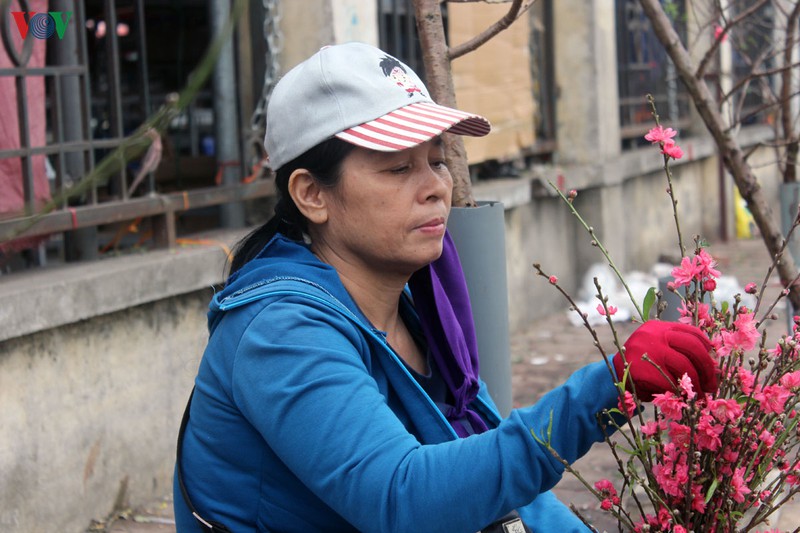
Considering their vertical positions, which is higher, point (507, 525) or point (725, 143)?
point (725, 143)

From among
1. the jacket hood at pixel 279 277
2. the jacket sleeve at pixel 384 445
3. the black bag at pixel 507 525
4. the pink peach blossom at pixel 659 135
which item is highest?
the pink peach blossom at pixel 659 135

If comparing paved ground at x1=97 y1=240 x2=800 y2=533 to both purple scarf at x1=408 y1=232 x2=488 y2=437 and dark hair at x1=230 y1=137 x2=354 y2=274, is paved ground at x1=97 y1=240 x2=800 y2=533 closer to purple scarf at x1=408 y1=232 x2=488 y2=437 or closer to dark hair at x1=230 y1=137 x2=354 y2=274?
purple scarf at x1=408 y1=232 x2=488 y2=437

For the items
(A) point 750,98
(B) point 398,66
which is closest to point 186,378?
(B) point 398,66

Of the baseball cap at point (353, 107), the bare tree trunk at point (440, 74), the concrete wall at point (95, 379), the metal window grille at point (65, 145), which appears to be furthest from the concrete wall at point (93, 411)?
the baseball cap at point (353, 107)

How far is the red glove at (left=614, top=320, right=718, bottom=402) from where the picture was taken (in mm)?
1465

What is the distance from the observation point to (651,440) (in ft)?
5.10

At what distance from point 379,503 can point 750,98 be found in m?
12.3

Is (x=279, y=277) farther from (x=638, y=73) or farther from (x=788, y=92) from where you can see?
(x=638, y=73)

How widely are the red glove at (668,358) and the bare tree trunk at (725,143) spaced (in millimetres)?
1824

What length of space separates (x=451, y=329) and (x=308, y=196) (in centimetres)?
38

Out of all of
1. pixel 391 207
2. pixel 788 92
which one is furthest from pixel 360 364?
pixel 788 92

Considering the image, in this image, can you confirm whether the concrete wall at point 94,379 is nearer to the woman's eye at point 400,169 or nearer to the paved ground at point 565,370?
the paved ground at point 565,370

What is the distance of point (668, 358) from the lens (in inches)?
57.6

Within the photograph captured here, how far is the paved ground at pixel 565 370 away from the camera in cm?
381
